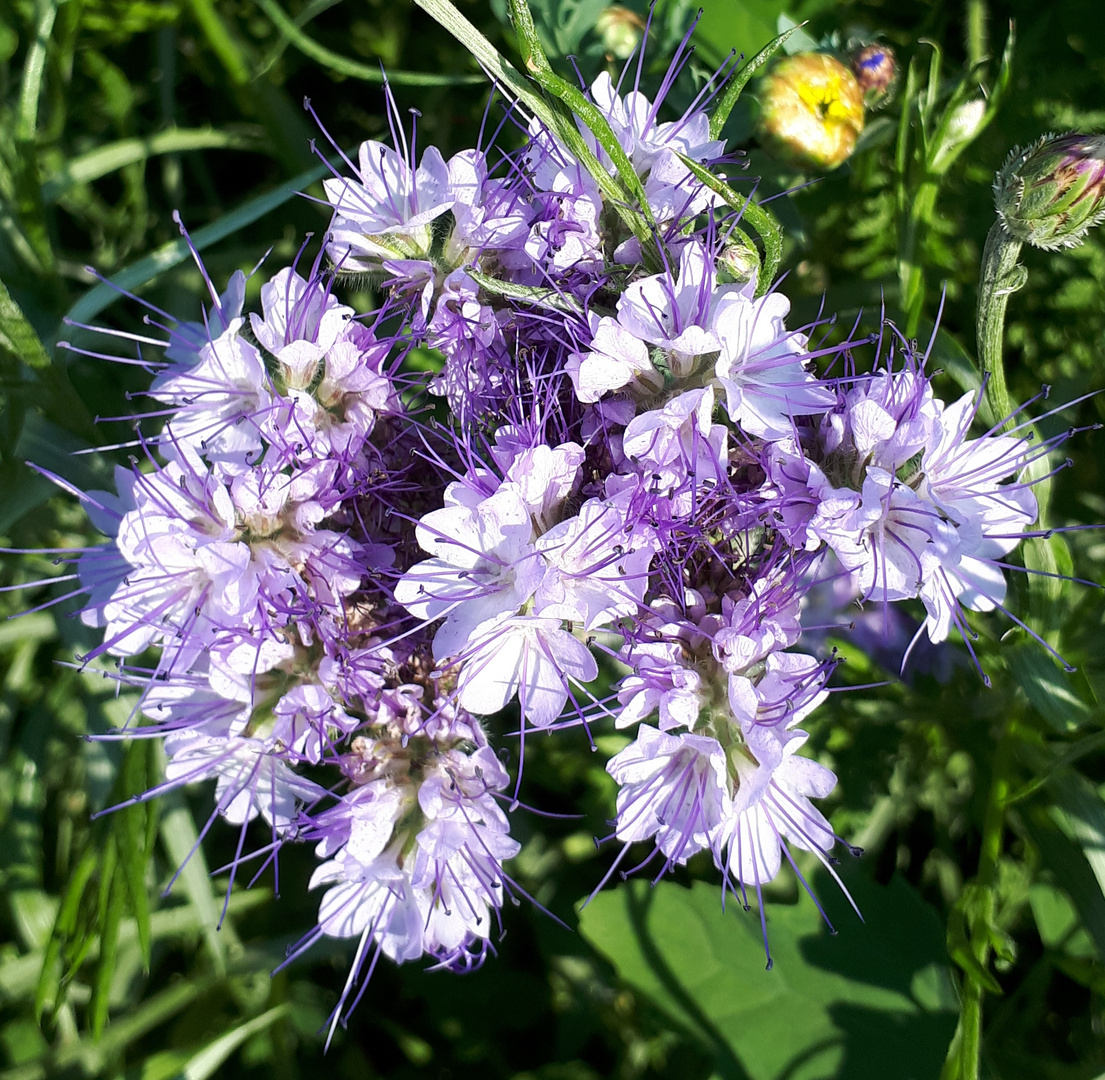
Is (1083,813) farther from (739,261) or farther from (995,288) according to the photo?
(739,261)

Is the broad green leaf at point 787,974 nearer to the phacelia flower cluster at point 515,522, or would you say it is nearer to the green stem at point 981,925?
the green stem at point 981,925

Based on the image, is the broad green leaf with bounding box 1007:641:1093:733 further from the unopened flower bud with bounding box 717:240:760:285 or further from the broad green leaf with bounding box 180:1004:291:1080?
the broad green leaf with bounding box 180:1004:291:1080

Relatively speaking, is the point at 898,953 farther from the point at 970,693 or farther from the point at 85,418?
the point at 85,418

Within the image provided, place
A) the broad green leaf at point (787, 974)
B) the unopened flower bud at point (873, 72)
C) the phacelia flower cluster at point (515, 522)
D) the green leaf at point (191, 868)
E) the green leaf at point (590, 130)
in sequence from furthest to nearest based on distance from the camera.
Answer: the green leaf at point (191, 868)
the broad green leaf at point (787, 974)
the unopened flower bud at point (873, 72)
the phacelia flower cluster at point (515, 522)
the green leaf at point (590, 130)

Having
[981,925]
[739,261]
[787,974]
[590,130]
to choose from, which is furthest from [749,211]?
[787,974]

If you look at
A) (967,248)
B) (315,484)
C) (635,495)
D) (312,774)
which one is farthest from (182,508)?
(967,248)

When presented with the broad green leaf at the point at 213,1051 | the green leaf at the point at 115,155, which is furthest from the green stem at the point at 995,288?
the broad green leaf at the point at 213,1051

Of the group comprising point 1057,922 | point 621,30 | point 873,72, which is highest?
point 621,30
